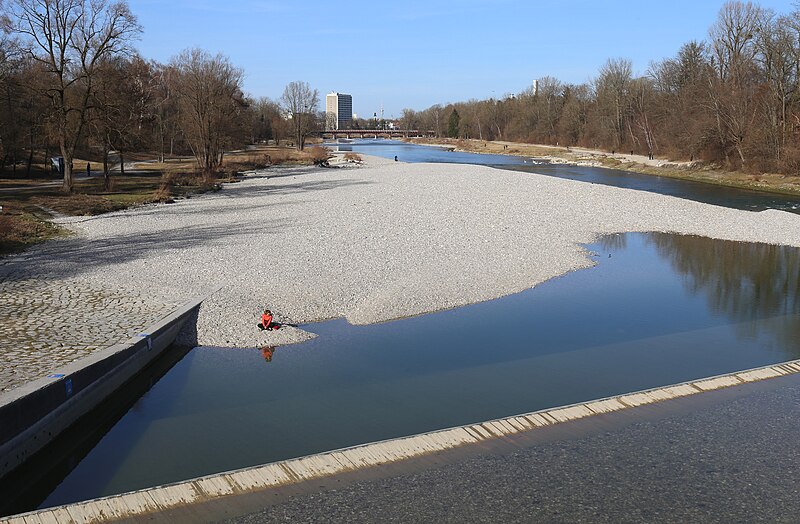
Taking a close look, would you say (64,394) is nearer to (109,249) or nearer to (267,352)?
(267,352)

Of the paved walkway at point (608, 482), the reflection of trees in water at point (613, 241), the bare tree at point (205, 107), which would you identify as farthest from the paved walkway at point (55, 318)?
the bare tree at point (205, 107)

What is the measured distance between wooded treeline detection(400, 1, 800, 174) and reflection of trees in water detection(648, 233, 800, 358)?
28724mm

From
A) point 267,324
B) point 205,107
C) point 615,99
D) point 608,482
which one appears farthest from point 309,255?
point 615,99

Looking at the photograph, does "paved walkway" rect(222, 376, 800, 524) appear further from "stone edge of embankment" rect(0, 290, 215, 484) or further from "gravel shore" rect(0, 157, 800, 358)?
"gravel shore" rect(0, 157, 800, 358)

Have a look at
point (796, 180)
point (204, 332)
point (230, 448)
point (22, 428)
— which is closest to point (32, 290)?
point (204, 332)

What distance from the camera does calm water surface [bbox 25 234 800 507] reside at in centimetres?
1038

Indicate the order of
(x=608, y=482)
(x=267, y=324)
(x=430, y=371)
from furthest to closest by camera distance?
1. (x=267, y=324)
2. (x=430, y=371)
3. (x=608, y=482)

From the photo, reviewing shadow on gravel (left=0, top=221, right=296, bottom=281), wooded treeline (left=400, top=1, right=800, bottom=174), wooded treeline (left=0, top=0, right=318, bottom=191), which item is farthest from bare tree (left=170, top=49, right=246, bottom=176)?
wooded treeline (left=400, top=1, right=800, bottom=174)

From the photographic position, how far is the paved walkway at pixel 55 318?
454 inches

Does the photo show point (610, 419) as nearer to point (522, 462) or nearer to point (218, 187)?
point (522, 462)

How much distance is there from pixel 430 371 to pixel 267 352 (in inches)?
136

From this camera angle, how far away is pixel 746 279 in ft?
70.2

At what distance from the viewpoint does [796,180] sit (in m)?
48.5

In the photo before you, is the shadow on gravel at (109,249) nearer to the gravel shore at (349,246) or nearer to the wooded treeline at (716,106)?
the gravel shore at (349,246)
